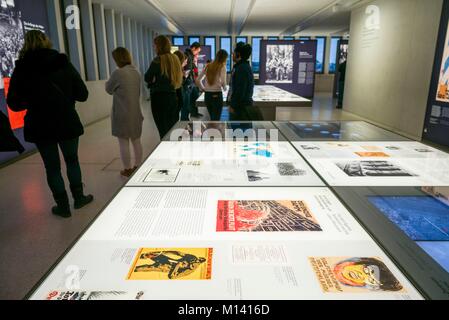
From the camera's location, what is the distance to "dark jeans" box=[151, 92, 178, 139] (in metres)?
3.97

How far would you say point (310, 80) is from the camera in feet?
34.4

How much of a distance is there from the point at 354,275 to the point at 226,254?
371 millimetres

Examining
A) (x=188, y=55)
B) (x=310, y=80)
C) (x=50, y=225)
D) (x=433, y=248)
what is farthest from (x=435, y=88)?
(x=50, y=225)

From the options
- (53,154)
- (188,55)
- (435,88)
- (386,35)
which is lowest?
(53,154)

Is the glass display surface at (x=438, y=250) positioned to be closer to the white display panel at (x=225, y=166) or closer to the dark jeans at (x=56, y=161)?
the white display panel at (x=225, y=166)

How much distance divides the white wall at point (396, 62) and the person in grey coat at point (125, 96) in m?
4.99

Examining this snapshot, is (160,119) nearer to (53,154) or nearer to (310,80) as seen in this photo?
(53,154)

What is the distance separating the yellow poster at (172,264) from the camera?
0.95 m

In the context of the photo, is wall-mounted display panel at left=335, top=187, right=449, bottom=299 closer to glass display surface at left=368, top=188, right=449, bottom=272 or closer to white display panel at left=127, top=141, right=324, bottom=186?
glass display surface at left=368, top=188, right=449, bottom=272

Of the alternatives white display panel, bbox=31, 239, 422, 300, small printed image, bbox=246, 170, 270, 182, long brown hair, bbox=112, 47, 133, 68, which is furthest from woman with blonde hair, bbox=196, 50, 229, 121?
white display panel, bbox=31, 239, 422, 300

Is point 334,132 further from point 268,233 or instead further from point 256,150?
point 268,233

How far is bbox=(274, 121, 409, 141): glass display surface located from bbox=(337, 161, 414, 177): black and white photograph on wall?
667 mm

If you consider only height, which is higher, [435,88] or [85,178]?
[435,88]

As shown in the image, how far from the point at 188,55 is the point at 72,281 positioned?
20.0ft
